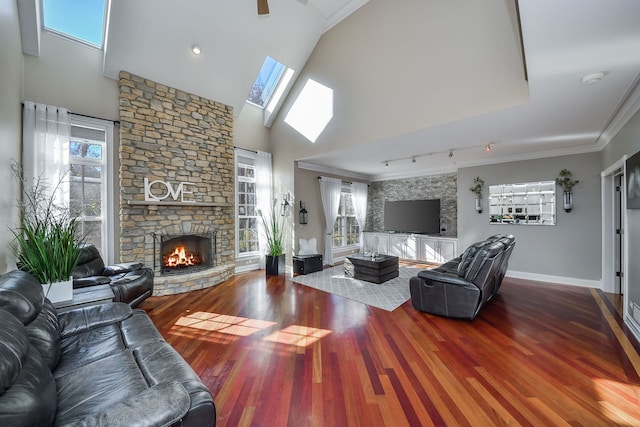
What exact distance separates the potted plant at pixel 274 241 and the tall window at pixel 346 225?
184 centimetres

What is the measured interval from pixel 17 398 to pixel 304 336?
226 centimetres

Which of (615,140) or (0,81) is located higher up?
(0,81)

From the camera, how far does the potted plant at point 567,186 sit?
4.70m

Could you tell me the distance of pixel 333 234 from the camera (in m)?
7.21

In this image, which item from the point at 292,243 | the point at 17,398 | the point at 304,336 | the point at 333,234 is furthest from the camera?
the point at 333,234

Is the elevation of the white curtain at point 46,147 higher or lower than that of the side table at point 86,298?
higher

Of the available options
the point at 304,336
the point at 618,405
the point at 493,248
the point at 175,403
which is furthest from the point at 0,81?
the point at 618,405

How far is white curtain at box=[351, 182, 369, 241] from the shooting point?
7.70m

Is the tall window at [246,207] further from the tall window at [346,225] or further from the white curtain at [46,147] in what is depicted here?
the white curtain at [46,147]

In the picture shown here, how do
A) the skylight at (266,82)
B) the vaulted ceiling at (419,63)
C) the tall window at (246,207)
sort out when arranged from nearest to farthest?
the vaulted ceiling at (419,63) → the skylight at (266,82) → the tall window at (246,207)

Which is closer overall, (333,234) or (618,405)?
(618,405)

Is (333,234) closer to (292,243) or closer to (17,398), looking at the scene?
(292,243)

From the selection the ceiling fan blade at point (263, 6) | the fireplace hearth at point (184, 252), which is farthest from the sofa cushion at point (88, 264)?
the ceiling fan blade at point (263, 6)

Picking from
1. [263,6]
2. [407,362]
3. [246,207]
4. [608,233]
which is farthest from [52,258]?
[608,233]
